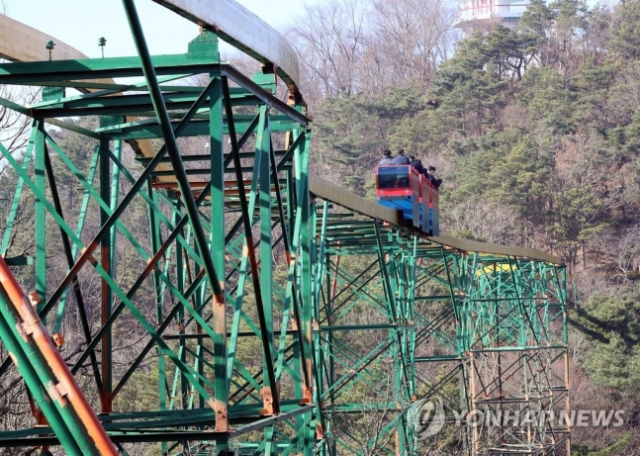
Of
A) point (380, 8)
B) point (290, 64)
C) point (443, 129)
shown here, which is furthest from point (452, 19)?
point (290, 64)

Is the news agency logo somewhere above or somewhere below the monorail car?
below

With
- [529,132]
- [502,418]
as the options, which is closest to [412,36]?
[529,132]

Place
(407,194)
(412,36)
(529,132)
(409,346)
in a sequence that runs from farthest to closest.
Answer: (412,36), (529,132), (409,346), (407,194)

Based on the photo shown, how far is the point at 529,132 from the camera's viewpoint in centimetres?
5412

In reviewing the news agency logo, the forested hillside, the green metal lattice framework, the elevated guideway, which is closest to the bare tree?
the forested hillside

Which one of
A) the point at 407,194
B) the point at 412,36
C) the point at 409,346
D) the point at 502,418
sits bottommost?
the point at 502,418

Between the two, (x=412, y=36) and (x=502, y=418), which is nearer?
(x=502, y=418)

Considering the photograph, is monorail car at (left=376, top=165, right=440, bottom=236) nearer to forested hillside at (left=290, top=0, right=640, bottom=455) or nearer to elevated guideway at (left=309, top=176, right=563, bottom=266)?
elevated guideway at (left=309, top=176, right=563, bottom=266)

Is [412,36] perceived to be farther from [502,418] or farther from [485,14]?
[502,418]

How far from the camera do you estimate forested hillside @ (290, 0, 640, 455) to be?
1684 inches

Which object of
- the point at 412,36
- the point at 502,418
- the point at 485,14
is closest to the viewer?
the point at 502,418

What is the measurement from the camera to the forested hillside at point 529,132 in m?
42.8

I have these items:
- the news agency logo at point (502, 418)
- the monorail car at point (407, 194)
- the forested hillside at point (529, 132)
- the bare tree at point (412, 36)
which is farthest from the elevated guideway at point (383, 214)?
the bare tree at point (412, 36)

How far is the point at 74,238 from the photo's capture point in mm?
7148
